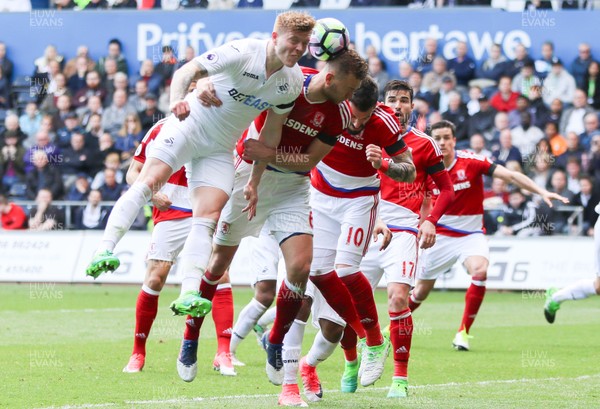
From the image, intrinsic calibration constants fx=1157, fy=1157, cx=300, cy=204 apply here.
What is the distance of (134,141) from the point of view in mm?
22812

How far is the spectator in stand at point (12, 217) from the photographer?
22.1 meters

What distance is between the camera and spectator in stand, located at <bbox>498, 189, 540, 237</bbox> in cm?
2028

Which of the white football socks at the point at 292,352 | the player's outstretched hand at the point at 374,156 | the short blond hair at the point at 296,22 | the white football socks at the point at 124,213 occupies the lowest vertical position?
the white football socks at the point at 292,352

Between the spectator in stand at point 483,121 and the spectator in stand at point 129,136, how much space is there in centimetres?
650

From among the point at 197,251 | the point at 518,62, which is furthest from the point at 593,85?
the point at 197,251

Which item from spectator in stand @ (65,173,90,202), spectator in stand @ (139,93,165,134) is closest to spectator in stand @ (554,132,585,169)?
spectator in stand @ (139,93,165,134)

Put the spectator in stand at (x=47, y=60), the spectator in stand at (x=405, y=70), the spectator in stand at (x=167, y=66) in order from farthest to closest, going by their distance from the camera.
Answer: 1. the spectator in stand at (x=47, y=60)
2. the spectator in stand at (x=167, y=66)
3. the spectator in stand at (x=405, y=70)

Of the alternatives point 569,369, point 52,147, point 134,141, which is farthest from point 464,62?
point 569,369

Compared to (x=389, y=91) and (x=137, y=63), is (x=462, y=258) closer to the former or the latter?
(x=389, y=91)

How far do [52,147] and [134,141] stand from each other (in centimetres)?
194

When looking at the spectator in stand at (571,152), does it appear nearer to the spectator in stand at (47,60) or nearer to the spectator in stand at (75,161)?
the spectator in stand at (75,161)

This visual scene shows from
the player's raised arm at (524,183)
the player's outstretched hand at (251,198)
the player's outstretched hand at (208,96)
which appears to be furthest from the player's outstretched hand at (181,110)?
the player's raised arm at (524,183)

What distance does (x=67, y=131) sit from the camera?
23719 mm

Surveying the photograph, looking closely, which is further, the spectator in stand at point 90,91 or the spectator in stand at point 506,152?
the spectator in stand at point 90,91
